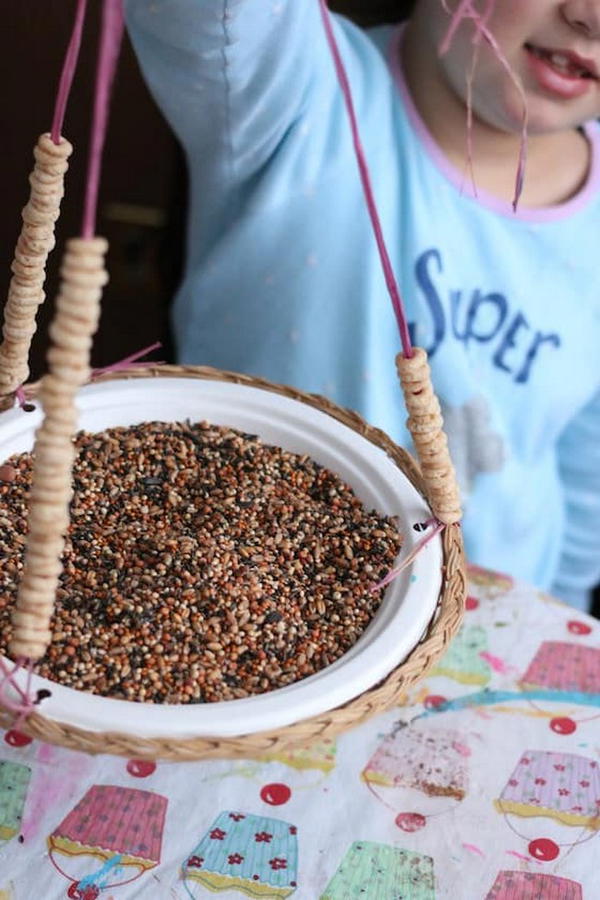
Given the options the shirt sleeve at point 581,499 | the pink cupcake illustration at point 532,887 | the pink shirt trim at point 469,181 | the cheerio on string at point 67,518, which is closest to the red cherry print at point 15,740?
the cheerio on string at point 67,518

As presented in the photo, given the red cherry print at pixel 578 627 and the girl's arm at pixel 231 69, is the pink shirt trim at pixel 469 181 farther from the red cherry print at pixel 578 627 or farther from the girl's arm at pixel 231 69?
the red cherry print at pixel 578 627

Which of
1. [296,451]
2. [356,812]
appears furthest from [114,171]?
[356,812]

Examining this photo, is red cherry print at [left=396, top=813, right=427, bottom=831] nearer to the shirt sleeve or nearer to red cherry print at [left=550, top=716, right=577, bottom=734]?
red cherry print at [left=550, top=716, right=577, bottom=734]

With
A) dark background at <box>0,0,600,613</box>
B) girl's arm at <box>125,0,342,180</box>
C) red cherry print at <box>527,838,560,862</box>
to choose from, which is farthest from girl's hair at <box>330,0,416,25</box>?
red cherry print at <box>527,838,560,862</box>

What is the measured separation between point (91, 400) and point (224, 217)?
372 millimetres

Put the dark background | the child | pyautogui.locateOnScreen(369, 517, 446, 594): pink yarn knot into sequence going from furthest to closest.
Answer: the dark background, the child, pyautogui.locateOnScreen(369, 517, 446, 594): pink yarn knot

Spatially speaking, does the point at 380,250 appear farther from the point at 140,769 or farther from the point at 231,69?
the point at 140,769

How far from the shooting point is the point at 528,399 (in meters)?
1.20

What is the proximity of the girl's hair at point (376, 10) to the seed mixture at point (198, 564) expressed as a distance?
0.81 m

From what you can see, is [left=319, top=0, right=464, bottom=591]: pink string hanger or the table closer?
[left=319, top=0, right=464, bottom=591]: pink string hanger

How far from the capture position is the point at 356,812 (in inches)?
31.2

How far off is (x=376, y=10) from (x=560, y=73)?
532mm

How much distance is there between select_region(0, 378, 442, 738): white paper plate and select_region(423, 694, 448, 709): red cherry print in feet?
0.71

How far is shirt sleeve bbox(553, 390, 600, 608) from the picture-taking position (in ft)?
4.54
